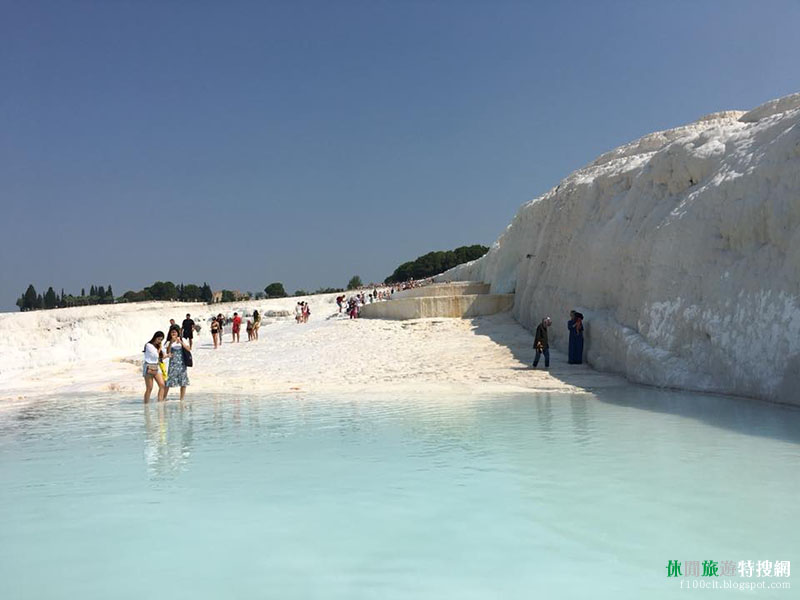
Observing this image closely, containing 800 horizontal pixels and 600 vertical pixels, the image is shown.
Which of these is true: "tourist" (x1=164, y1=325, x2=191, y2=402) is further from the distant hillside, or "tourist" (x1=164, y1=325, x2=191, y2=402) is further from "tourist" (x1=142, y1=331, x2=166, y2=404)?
the distant hillside

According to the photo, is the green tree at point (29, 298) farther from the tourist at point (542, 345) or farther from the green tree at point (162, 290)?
the tourist at point (542, 345)

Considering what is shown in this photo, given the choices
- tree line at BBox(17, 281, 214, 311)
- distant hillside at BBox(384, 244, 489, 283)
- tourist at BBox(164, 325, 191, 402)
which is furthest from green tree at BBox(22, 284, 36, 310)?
tourist at BBox(164, 325, 191, 402)

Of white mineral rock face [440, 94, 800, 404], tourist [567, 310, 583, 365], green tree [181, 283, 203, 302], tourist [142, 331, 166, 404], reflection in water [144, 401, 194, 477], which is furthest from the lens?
green tree [181, 283, 203, 302]

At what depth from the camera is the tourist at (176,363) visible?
1187 cm

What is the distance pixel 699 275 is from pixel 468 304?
12.5 meters

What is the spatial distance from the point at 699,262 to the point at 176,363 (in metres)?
10.4

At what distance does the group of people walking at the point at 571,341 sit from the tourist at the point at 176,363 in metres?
8.10

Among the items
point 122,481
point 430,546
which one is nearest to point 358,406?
point 122,481

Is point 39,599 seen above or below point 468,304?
below

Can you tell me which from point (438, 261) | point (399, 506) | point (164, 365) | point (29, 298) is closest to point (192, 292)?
point (29, 298)

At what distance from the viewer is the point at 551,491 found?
495 centimetres

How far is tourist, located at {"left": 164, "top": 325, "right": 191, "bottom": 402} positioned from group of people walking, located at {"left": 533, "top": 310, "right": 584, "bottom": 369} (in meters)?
8.10

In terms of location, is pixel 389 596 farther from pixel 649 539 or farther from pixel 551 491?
pixel 551 491

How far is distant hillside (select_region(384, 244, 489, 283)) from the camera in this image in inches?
2512
